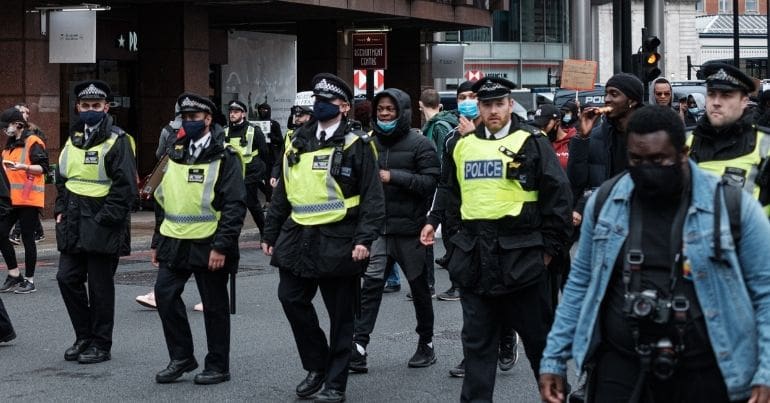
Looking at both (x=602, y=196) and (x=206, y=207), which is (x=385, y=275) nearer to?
(x=206, y=207)

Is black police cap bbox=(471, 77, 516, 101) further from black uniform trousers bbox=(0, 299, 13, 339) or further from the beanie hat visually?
black uniform trousers bbox=(0, 299, 13, 339)

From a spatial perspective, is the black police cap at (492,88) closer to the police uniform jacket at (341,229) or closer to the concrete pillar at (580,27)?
the police uniform jacket at (341,229)

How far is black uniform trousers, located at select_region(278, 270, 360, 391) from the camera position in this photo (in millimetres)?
7781

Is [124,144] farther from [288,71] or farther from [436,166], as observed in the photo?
[288,71]

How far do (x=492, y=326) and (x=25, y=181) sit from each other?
741 centimetres

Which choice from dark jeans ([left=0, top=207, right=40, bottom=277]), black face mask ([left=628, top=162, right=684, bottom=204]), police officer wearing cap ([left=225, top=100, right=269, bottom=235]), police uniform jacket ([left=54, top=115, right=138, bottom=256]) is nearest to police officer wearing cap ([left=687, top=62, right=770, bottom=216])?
black face mask ([left=628, top=162, right=684, bottom=204])

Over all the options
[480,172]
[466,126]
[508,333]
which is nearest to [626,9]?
[466,126]

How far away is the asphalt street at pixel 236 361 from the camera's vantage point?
8148 mm

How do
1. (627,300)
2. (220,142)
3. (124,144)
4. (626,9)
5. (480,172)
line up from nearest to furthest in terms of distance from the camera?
1. (627,300)
2. (480,172)
3. (220,142)
4. (124,144)
5. (626,9)

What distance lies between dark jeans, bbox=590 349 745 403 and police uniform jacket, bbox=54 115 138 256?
4991 mm

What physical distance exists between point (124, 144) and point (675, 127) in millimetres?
5399

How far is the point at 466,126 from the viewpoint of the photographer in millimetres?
A: 9984

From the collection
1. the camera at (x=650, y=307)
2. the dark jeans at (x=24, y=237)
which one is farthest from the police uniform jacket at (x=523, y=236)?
the dark jeans at (x=24, y=237)

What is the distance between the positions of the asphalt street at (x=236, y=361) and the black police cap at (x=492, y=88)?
1.96 meters
